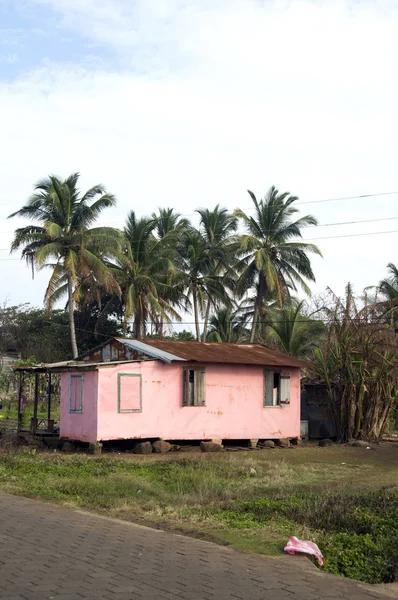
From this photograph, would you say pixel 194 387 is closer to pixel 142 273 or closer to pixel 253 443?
pixel 253 443

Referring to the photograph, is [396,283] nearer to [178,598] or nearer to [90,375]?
[90,375]

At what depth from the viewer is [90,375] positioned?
20.9m

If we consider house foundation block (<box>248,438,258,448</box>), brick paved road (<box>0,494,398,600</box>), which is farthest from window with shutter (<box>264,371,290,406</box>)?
brick paved road (<box>0,494,398,600</box>)

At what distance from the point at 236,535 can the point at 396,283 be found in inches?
1246

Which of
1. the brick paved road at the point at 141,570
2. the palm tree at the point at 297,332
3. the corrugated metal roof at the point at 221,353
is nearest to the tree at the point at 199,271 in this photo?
the palm tree at the point at 297,332

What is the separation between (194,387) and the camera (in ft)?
74.5

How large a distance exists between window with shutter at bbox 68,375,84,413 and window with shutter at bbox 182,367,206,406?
323cm

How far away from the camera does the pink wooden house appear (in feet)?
68.3

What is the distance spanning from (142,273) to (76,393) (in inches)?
617

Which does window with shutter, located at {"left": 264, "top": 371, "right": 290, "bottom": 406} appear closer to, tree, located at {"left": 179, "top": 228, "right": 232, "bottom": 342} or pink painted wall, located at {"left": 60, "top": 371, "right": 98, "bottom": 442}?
pink painted wall, located at {"left": 60, "top": 371, "right": 98, "bottom": 442}

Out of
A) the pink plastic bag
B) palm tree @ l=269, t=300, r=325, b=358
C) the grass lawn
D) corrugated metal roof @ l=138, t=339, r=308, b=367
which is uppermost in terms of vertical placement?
palm tree @ l=269, t=300, r=325, b=358

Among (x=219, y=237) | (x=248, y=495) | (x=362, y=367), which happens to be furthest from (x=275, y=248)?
(x=248, y=495)

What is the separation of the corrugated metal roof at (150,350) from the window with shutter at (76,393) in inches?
88.6

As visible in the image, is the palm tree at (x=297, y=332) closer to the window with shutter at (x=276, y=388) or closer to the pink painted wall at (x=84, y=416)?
the window with shutter at (x=276, y=388)
